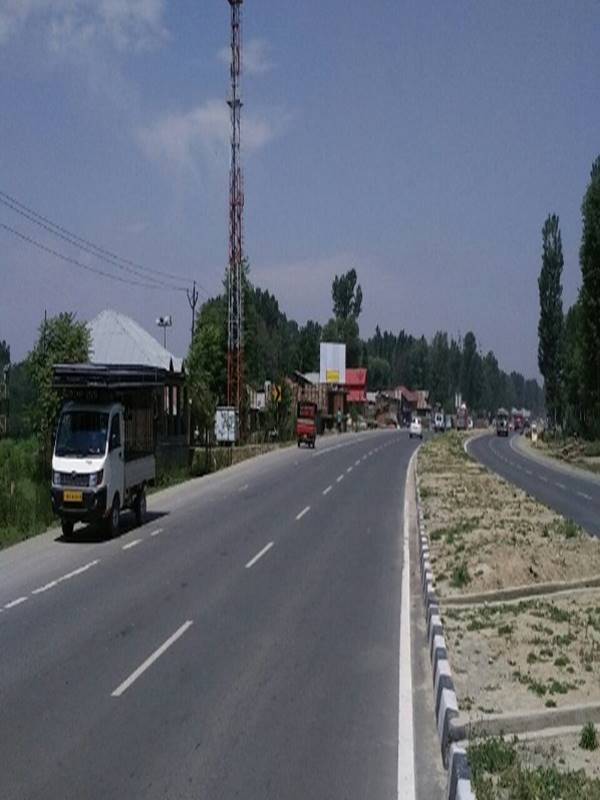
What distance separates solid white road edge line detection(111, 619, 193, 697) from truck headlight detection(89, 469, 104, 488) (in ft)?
30.8

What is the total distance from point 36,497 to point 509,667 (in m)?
19.6

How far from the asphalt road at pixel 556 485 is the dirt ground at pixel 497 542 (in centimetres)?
105

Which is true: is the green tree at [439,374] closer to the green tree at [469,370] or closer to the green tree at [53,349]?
the green tree at [469,370]

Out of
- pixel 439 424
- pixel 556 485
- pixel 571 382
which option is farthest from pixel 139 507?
pixel 439 424

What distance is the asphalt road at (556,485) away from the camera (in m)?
31.1

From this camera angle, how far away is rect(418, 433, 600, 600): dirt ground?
16406mm

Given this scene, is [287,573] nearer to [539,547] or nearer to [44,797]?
[539,547]

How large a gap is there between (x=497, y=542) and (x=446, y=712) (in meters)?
12.4

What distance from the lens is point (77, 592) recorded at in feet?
51.8

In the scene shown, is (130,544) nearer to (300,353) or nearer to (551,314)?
(551,314)

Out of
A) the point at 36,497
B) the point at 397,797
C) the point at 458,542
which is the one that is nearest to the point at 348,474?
the point at 36,497

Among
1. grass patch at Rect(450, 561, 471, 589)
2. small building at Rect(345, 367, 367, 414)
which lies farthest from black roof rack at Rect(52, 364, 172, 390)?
small building at Rect(345, 367, 367, 414)

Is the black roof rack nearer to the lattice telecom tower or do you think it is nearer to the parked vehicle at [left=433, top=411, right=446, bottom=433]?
the lattice telecom tower

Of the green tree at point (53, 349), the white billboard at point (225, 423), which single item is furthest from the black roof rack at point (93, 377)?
the white billboard at point (225, 423)
